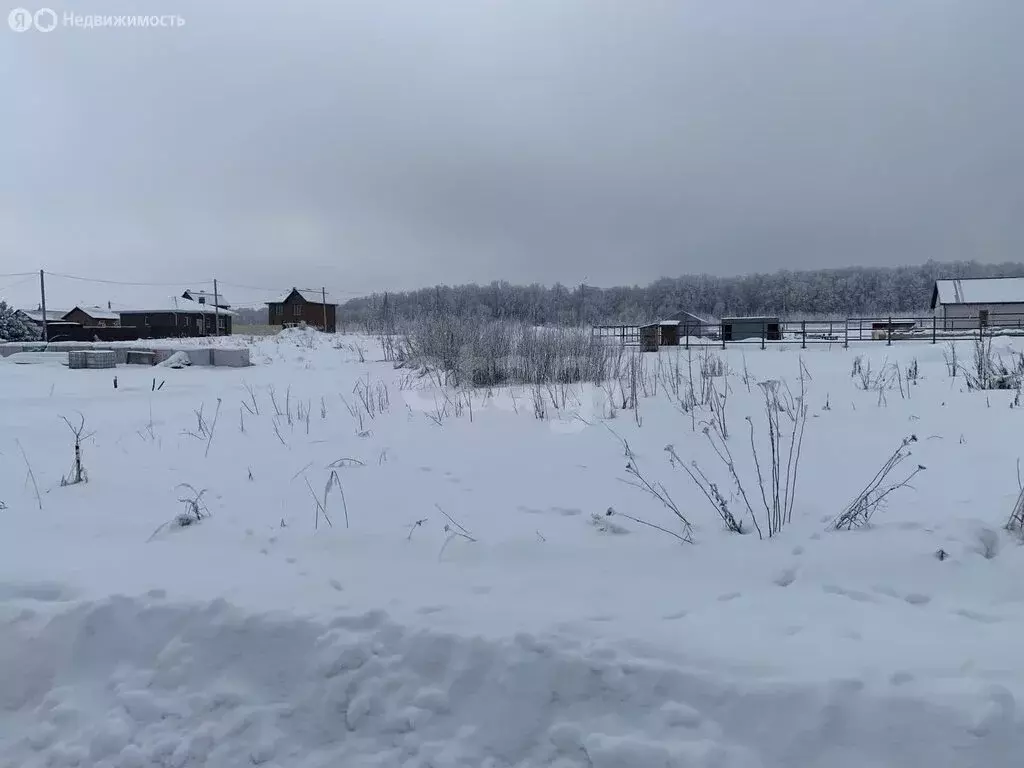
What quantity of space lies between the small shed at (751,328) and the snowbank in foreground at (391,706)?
27.5 m

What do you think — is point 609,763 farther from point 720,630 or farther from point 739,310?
point 739,310

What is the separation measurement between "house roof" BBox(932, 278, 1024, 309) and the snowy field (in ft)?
152

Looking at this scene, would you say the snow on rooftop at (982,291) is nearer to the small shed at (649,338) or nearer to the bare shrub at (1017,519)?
the small shed at (649,338)

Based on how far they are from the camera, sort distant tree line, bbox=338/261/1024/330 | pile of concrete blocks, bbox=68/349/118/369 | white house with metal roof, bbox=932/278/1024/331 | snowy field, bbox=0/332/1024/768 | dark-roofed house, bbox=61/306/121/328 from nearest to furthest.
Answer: snowy field, bbox=0/332/1024/768
pile of concrete blocks, bbox=68/349/118/369
white house with metal roof, bbox=932/278/1024/331
dark-roofed house, bbox=61/306/121/328
distant tree line, bbox=338/261/1024/330

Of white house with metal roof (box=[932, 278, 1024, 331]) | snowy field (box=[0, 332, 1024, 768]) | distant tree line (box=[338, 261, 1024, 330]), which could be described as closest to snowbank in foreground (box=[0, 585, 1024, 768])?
snowy field (box=[0, 332, 1024, 768])

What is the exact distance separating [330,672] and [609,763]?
3.66ft

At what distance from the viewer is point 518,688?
2.31m

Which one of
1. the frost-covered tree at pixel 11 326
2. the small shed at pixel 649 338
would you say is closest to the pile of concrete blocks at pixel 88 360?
the small shed at pixel 649 338

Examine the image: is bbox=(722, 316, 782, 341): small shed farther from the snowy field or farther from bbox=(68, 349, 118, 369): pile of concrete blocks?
the snowy field

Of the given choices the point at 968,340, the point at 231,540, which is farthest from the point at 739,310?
the point at 231,540

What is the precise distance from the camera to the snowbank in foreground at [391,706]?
2.02 metres

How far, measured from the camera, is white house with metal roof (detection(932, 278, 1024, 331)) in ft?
134

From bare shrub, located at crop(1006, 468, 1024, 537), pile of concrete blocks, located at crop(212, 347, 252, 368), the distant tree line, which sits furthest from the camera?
the distant tree line

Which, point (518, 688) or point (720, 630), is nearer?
point (518, 688)
